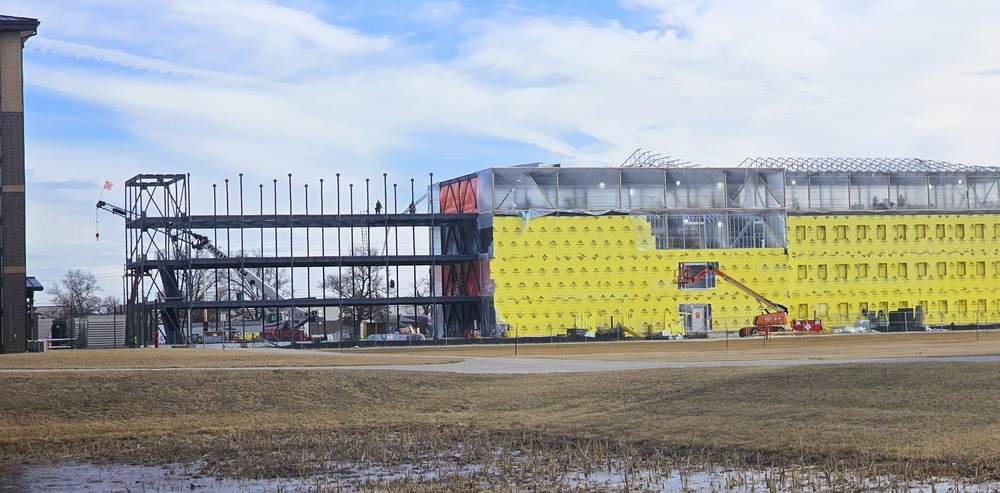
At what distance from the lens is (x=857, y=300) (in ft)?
343

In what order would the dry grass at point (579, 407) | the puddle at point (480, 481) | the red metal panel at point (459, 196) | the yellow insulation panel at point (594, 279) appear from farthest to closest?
the red metal panel at point (459, 196), the yellow insulation panel at point (594, 279), the dry grass at point (579, 407), the puddle at point (480, 481)

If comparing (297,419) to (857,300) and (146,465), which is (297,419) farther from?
(857,300)

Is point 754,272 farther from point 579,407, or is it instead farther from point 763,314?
point 579,407

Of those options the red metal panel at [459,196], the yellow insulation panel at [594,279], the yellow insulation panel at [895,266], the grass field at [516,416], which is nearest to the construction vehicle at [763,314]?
the yellow insulation panel at [594,279]

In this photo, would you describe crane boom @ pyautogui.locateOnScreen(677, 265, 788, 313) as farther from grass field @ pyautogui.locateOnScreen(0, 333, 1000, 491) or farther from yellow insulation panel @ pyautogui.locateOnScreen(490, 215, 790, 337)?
grass field @ pyautogui.locateOnScreen(0, 333, 1000, 491)

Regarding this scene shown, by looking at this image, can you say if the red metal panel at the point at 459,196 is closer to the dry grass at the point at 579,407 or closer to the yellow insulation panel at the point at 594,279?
the yellow insulation panel at the point at 594,279

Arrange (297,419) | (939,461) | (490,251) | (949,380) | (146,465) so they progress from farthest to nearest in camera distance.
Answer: (490,251)
(297,419)
(949,380)
(146,465)
(939,461)

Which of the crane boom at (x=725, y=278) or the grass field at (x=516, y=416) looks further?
the crane boom at (x=725, y=278)

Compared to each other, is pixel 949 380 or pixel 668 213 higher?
pixel 668 213

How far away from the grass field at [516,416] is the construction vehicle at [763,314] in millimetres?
61830

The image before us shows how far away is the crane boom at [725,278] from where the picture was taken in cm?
9962

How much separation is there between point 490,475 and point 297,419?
1062cm

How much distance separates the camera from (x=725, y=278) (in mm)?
100000

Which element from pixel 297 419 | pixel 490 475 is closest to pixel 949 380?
pixel 490 475
